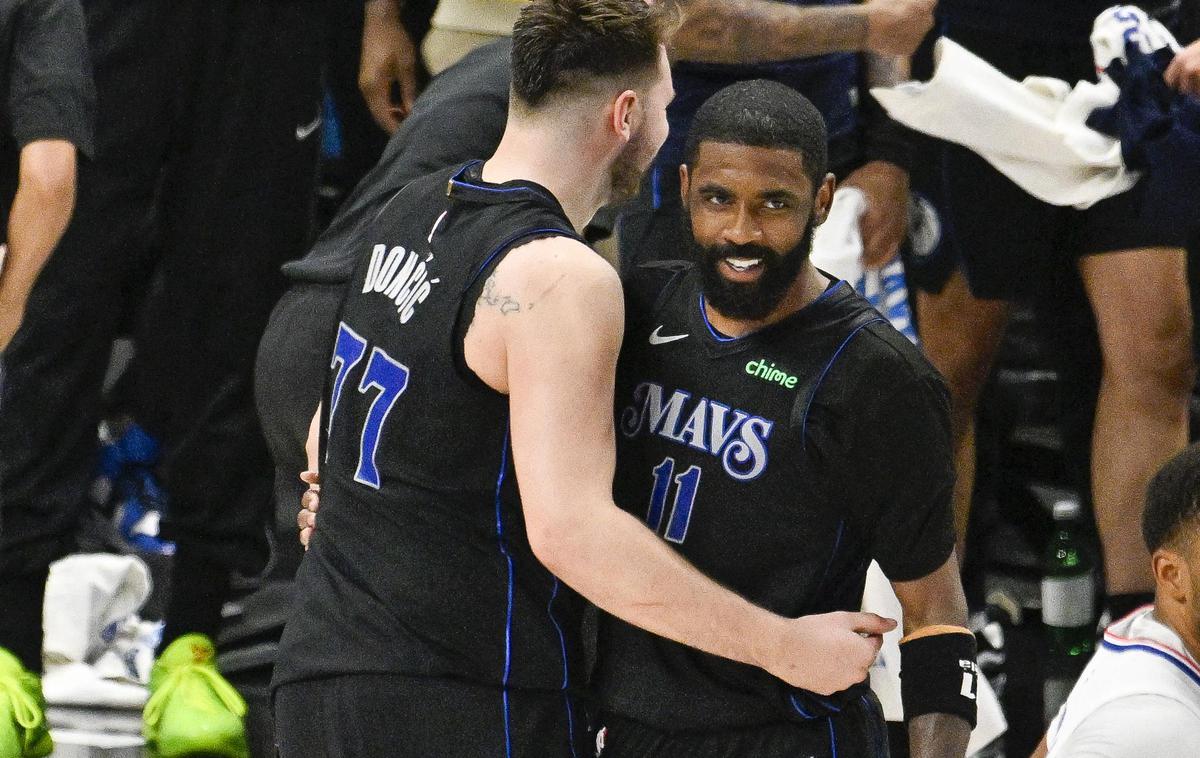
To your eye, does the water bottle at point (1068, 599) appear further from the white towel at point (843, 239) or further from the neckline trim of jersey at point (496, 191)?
the neckline trim of jersey at point (496, 191)

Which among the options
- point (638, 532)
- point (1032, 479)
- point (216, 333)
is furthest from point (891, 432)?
point (1032, 479)

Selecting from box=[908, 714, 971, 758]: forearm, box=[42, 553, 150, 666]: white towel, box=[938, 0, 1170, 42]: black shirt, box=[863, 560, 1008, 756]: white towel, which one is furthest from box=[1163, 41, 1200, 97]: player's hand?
box=[42, 553, 150, 666]: white towel

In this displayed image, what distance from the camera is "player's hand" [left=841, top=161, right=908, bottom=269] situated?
446 centimetres

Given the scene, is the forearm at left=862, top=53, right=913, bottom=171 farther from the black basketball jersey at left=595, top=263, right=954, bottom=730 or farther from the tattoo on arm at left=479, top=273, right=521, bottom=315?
the tattoo on arm at left=479, top=273, right=521, bottom=315

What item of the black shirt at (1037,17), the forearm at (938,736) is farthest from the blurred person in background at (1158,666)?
the black shirt at (1037,17)

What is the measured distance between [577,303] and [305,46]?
96.4 inches

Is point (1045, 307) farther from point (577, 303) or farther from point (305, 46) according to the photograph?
point (577, 303)

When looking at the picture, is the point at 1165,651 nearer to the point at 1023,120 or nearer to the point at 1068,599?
the point at 1023,120

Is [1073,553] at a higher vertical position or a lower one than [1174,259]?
lower

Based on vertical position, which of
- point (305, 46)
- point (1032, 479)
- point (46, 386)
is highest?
point (305, 46)

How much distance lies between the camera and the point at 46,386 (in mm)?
4758

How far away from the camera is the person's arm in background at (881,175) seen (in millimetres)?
4469

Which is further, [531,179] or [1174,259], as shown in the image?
[1174,259]

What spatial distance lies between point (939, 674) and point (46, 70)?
Result: 262cm
